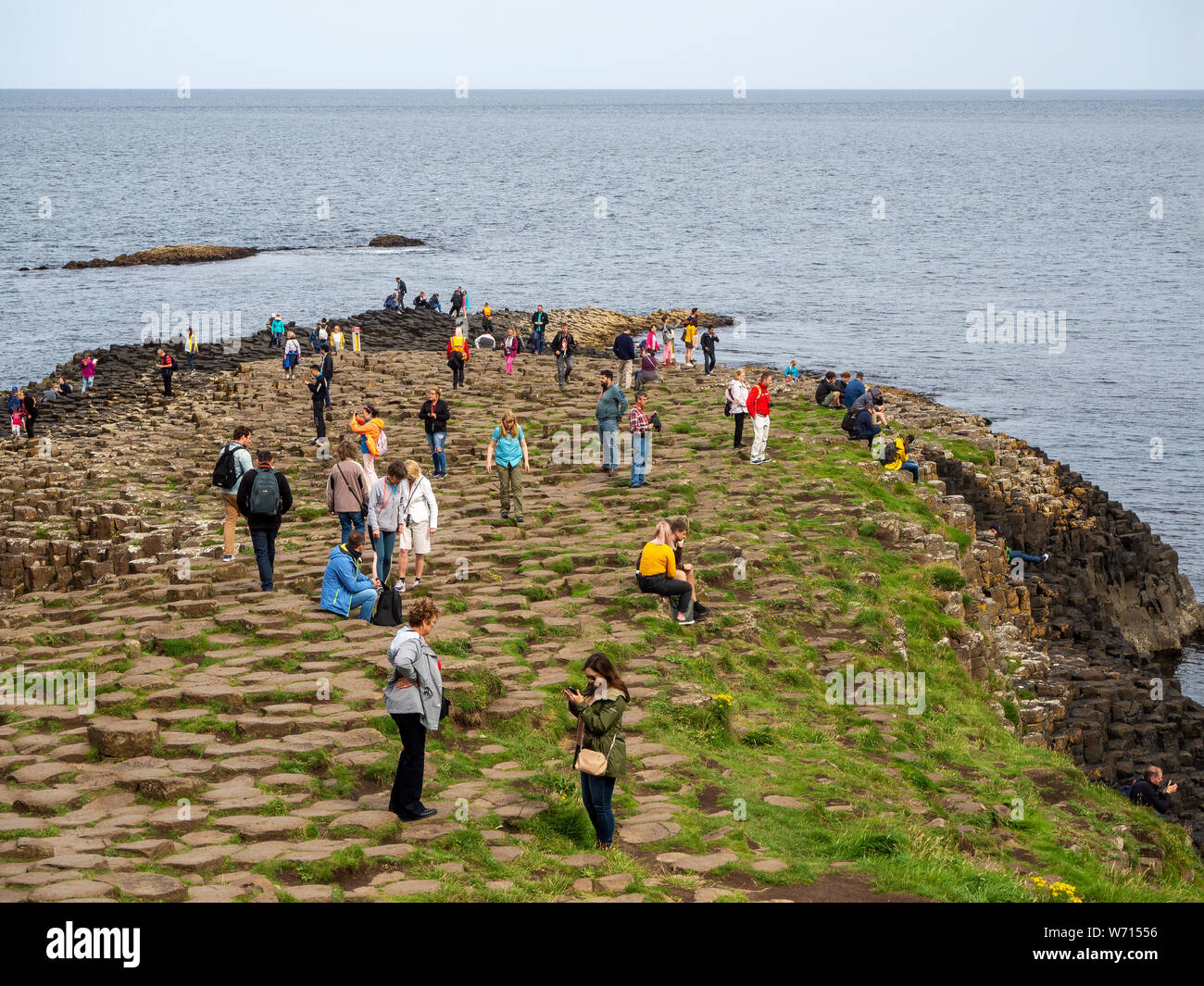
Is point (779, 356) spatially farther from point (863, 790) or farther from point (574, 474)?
point (863, 790)

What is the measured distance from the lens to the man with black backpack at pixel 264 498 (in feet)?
56.6

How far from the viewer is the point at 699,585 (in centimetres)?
1980

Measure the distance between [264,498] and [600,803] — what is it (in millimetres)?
7913

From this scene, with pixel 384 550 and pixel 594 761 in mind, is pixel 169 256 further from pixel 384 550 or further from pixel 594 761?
pixel 594 761

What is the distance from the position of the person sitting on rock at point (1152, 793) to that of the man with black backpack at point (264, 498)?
12853mm

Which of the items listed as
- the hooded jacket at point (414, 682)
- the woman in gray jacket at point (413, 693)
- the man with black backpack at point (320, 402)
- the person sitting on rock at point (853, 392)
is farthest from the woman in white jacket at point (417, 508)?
the person sitting on rock at point (853, 392)

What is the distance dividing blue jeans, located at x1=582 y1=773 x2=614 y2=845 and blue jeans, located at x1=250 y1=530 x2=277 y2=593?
7.91m

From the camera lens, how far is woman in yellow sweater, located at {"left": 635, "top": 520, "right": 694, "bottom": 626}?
17.9 m

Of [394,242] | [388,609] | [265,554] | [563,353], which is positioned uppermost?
[394,242]

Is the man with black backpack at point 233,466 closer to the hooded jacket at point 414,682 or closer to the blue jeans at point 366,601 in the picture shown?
the blue jeans at point 366,601

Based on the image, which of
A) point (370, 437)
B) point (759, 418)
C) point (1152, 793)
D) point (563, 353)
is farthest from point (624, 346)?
point (1152, 793)

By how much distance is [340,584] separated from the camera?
1700cm

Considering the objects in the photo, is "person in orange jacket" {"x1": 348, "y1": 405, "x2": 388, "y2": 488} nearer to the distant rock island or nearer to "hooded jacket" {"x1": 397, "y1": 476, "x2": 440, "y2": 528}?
"hooded jacket" {"x1": 397, "y1": 476, "x2": 440, "y2": 528}

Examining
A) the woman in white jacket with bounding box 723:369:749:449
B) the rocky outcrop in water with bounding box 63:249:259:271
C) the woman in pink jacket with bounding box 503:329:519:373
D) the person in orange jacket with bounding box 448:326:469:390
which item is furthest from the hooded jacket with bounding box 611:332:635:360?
the rocky outcrop in water with bounding box 63:249:259:271
